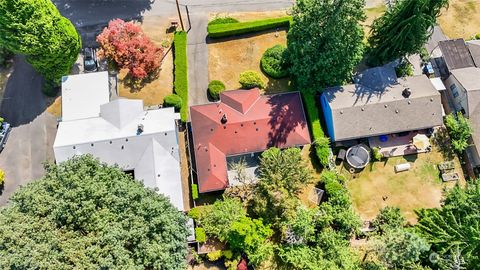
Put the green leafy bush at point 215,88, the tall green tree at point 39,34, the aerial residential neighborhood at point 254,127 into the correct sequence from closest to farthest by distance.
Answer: the tall green tree at point 39,34, the aerial residential neighborhood at point 254,127, the green leafy bush at point 215,88

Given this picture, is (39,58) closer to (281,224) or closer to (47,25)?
(47,25)

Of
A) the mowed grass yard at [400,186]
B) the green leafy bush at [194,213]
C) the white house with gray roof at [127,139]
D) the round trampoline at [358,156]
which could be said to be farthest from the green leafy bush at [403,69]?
the green leafy bush at [194,213]

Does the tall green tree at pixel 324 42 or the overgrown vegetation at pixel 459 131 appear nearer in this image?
the tall green tree at pixel 324 42

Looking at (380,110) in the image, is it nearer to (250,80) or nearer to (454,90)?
(454,90)

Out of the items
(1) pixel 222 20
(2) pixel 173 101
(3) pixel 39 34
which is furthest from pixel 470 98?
(3) pixel 39 34

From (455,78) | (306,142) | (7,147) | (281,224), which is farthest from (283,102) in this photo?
(7,147)

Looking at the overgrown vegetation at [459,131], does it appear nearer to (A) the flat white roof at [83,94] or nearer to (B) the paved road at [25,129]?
(A) the flat white roof at [83,94]
